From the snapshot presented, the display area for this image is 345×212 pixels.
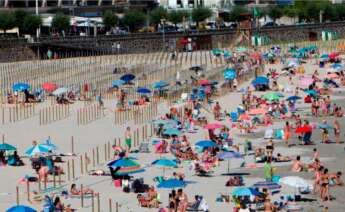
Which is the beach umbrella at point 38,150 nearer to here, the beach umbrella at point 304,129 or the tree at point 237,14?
the beach umbrella at point 304,129

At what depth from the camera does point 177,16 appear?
14888 cm

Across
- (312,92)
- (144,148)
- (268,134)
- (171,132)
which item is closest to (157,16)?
(312,92)

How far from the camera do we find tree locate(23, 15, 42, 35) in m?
126

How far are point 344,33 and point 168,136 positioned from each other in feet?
324

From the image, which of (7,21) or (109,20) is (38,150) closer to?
(7,21)

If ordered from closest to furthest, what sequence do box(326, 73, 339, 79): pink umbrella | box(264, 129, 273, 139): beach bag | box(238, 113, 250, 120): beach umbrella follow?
box(264, 129, 273, 139): beach bag → box(238, 113, 250, 120): beach umbrella → box(326, 73, 339, 79): pink umbrella

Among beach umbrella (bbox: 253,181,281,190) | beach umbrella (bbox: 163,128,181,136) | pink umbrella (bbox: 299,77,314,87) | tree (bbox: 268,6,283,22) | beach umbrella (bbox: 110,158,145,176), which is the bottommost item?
pink umbrella (bbox: 299,77,314,87)

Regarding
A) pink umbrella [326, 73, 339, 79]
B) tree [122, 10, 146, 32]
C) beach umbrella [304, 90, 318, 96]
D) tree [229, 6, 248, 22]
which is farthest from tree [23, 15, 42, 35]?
beach umbrella [304, 90, 318, 96]

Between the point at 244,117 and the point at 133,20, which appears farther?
the point at 133,20

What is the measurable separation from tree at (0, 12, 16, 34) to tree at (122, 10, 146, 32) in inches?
705

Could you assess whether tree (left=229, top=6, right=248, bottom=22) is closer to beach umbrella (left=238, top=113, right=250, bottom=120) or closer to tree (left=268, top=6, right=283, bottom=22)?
tree (left=268, top=6, right=283, bottom=22)

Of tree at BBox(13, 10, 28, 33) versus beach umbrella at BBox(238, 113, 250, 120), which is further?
tree at BBox(13, 10, 28, 33)

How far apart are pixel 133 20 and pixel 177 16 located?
11.8 meters

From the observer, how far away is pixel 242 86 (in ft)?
261
